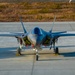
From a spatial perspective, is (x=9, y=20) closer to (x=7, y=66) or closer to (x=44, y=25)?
(x=44, y=25)

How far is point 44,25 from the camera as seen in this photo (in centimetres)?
2548

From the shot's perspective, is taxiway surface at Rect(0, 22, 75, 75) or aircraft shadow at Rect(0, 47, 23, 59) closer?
taxiway surface at Rect(0, 22, 75, 75)

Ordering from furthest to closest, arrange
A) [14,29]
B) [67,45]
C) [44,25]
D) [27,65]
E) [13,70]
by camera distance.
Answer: [44,25], [14,29], [67,45], [27,65], [13,70]

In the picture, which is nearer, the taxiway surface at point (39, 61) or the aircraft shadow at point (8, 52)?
the taxiway surface at point (39, 61)

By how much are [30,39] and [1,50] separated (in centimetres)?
314

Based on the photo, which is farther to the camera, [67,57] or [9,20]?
[9,20]

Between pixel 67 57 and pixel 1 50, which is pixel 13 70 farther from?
pixel 1 50

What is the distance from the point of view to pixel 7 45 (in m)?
17.8

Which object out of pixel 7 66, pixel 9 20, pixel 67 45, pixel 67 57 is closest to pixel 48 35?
pixel 67 57

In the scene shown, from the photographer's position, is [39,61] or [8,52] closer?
[39,61]

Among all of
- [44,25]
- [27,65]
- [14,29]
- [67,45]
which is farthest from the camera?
[44,25]

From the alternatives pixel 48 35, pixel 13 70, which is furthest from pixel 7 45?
pixel 13 70

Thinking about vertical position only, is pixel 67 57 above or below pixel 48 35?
below

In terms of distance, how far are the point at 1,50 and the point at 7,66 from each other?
137 inches
